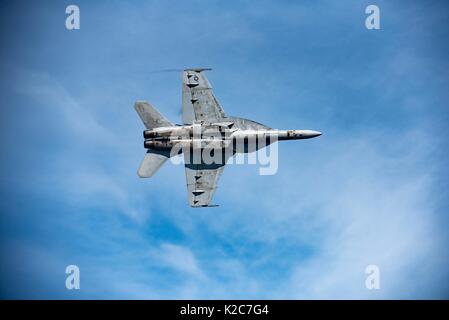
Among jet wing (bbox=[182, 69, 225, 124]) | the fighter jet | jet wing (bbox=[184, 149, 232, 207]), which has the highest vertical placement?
jet wing (bbox=[182, 69, 225, 124])

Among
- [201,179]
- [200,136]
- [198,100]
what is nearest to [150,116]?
[198,100]

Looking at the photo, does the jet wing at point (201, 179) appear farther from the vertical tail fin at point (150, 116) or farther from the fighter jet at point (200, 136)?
the vertical tail fin at point (150, 116)

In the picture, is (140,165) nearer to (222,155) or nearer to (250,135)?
(222,155)

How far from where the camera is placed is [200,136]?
5616 cm

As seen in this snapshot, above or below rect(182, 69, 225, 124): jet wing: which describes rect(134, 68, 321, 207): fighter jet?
below

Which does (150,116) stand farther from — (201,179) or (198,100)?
(201,179)

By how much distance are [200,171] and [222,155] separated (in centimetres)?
314

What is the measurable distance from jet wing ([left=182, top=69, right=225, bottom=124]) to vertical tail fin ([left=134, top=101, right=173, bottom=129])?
94.3 inches

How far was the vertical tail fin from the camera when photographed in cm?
5656

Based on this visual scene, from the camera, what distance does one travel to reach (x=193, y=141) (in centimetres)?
5600

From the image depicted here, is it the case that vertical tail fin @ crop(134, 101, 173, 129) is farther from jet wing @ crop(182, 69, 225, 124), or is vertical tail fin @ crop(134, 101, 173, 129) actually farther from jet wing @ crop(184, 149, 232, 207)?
jet wing @ crop(184, 149, 232, 207)

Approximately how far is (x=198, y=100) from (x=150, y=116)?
5.83m

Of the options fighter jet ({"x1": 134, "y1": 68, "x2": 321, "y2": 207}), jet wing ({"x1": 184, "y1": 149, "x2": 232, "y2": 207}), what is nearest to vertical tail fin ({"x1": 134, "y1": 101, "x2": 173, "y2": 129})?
fighter jet ({"x1": 134, "y1": 68, "x2": 321, "y2": 207})
